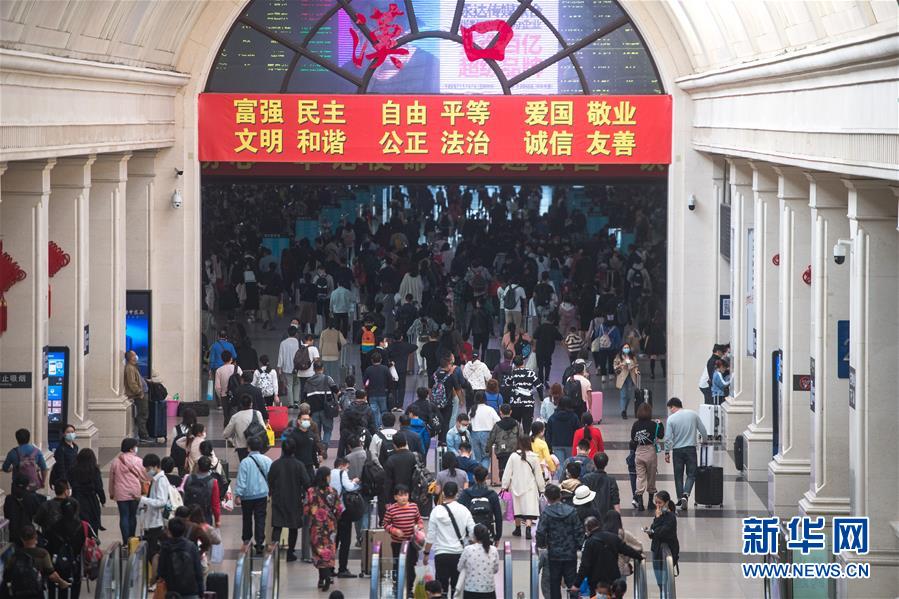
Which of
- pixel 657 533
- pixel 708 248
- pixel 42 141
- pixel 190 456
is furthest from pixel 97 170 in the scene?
pixel 657 533

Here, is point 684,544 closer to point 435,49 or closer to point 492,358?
point 492,358

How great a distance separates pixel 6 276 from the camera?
64.5 feet

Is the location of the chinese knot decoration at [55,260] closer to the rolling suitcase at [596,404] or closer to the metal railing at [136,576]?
the metal railing at [136,576]

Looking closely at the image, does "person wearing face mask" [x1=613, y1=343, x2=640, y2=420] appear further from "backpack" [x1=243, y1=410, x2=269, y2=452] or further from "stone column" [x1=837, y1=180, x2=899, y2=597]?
"stone column" [x1=837, y1=180, x2=899, y2=597]

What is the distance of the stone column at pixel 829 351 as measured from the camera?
18359mm

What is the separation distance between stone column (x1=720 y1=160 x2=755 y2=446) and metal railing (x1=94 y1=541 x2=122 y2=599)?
12062 millimetres

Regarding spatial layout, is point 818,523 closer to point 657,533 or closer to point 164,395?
point 657,533

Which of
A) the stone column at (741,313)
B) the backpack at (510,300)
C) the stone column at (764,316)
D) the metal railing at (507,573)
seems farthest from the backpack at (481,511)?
the backpack at (510,300)

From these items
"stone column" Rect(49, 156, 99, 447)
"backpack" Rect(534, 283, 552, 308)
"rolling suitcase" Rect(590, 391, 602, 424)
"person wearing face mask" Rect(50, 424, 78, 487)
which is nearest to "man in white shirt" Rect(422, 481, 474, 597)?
"person wearing face mask" Rect(50, 424, 78, 487)

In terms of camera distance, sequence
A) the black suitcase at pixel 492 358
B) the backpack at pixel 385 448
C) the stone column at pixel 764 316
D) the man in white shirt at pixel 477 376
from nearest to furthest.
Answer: the backpack at pixel 385 448, the stone column at pixel 764 316, the man in white shirt at pixel 477 376, the black suitcase at pixel 492 358

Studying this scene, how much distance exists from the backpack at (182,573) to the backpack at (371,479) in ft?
11.0

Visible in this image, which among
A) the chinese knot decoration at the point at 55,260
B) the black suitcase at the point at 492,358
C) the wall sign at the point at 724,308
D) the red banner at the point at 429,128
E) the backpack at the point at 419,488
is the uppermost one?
the red banner at the point at 429,128

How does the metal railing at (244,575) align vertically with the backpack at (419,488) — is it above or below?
below

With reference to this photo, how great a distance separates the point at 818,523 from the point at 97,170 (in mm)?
12236
